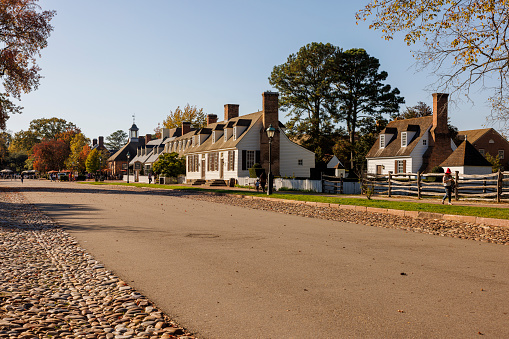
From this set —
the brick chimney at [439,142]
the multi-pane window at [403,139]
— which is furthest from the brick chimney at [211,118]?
the brick chimney at [439,142]

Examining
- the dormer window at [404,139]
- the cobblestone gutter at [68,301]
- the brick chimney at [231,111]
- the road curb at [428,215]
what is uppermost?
the brick chimney at [231,111]

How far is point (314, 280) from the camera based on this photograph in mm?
6781

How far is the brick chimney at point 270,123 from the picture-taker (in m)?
47.5

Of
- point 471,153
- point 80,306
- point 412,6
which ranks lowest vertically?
point 80,306

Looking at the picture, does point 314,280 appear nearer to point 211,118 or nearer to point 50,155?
point 211,118

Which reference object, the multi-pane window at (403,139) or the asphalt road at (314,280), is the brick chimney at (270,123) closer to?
the multi-pane window at (403,139)

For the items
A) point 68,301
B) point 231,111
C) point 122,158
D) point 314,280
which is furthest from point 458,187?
point 122,158

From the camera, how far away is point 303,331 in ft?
15.1

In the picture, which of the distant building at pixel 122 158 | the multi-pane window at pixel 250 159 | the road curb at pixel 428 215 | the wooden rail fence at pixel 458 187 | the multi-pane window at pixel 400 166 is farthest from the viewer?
the distant building at pixel 122 158

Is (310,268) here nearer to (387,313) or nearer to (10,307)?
(387,313)

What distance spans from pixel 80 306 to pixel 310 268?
360cm

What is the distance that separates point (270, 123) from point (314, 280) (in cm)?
4179

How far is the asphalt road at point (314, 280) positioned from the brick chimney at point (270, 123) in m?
35.7

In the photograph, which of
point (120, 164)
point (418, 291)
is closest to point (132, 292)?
point (418, 291)
